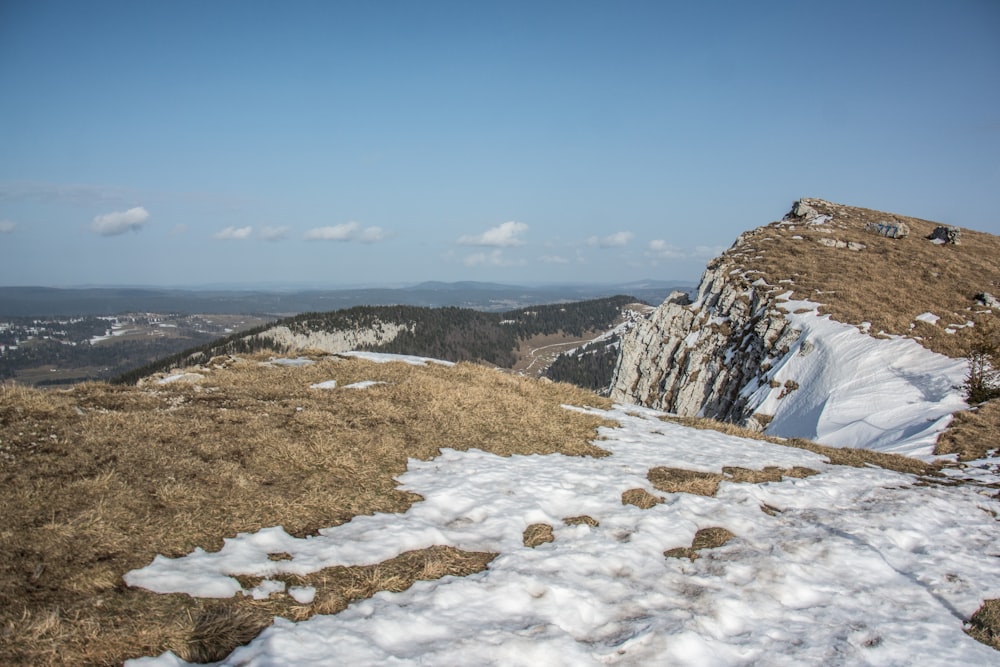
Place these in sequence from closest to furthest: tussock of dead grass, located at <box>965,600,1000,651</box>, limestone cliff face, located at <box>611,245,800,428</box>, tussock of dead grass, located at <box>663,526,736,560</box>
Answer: tussock of dead grass, located at <box>965,600,1000,651</box> → tussock of dead grass, located at <box>663,526,736,560</box> → limestone cliff face, located at <box>611,245,800,428</box>

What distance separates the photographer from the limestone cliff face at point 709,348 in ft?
122

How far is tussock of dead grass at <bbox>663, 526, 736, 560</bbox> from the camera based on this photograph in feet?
30.3

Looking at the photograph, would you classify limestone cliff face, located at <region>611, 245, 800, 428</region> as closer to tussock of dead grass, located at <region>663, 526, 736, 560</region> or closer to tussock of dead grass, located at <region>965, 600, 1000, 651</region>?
tussock of dead grass, located at <region>663, 526, 736, 560</region>

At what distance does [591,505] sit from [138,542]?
8.06m

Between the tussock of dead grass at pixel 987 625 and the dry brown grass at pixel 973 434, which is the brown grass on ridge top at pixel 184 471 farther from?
the dry brown grass at pixel 973 434

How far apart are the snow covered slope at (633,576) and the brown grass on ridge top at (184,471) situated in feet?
1.57

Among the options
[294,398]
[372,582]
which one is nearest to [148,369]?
[294,398]

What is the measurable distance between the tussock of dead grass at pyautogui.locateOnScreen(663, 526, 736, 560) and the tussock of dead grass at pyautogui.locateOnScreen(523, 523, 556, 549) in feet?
6.81

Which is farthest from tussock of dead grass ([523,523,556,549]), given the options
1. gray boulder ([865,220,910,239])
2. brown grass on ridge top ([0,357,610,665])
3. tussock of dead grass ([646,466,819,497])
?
gray boulder ([865,220,910,239])

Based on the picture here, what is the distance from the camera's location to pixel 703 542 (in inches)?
385

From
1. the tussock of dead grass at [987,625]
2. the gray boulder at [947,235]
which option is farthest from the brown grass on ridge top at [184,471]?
the gray boulder at [947,235]

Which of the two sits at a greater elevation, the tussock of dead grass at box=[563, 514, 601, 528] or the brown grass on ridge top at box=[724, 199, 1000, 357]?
the brown grass on ridge top at box=[724, 199, 1000, 357]

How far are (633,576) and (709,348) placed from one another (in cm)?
3839

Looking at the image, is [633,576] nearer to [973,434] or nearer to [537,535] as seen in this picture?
[537,535]
